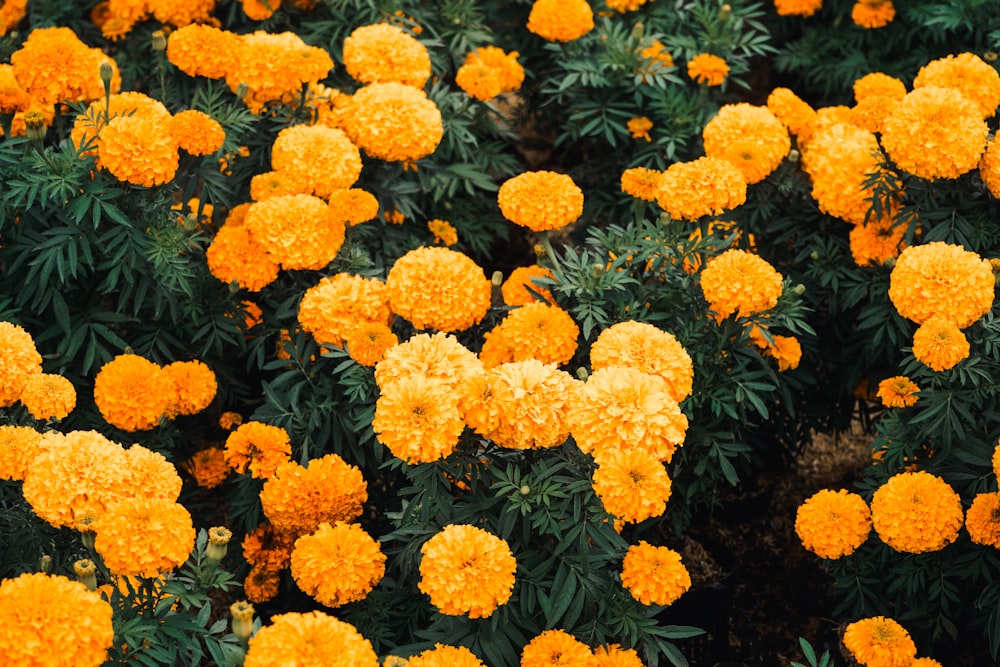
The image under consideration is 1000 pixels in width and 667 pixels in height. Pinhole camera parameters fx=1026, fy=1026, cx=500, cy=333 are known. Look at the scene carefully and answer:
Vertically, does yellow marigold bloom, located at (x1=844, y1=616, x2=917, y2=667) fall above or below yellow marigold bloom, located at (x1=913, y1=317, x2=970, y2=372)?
below

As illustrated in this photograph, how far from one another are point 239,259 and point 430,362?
51.8 inches

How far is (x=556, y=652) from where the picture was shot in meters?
2.97

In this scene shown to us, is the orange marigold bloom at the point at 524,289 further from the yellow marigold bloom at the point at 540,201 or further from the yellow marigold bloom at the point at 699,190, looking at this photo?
the yellow marigold bloom at the point at 699,190

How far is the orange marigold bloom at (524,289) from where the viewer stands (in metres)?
4.06

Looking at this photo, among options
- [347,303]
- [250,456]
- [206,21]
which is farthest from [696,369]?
[206,21]

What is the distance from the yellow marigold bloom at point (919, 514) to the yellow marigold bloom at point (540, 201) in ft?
4.96

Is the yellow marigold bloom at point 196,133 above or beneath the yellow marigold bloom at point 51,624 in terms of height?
above

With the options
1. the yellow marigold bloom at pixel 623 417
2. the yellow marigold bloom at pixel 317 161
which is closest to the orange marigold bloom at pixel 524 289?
the yellow marigold bloom at pixel 317 161

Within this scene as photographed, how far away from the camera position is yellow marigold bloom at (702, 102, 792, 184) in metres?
4.25

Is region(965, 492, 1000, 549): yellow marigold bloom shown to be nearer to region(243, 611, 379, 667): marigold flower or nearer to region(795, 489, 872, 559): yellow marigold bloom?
region(795, 489, 872, 559): yellow marigold bloom

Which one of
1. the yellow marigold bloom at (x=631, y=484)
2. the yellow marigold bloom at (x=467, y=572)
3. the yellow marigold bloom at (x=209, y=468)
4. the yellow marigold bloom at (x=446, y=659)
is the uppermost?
the yellow marigold bloom at (x=631, y=484)

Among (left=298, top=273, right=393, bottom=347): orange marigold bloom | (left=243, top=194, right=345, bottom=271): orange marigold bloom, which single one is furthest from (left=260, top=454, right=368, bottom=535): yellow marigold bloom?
(left=243, top=194, right=345, bottom=271): orange marigold bloom

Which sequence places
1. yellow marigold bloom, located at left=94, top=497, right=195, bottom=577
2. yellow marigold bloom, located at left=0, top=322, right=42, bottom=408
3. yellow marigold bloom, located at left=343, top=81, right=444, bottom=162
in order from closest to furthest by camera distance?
yellow marigold bloom, located at left=94, top=497, right=195, bottom=577
yellow marigold bloom, located at left=0, top=322, right=42, bottom=408
yellow marigold bloom, located at left=343, top=81, right=444, bottom=162

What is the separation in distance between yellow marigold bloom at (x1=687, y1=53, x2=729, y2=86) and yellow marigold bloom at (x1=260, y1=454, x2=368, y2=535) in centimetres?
277
